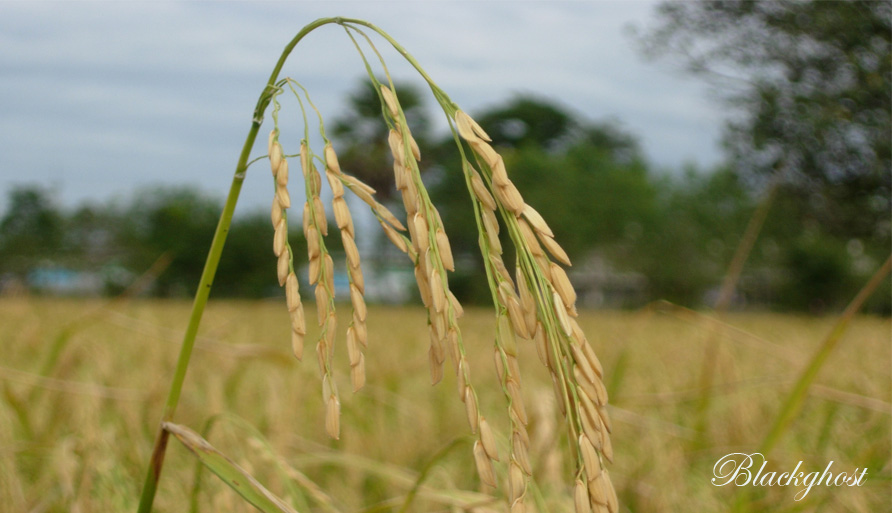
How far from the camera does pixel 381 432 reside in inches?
73.7

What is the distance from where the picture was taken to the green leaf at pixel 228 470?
0.62 m

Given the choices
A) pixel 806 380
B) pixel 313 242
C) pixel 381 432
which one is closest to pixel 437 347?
pixel 313 242

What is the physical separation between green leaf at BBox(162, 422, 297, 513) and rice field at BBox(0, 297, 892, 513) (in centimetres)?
21

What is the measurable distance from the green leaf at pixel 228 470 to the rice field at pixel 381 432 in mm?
208

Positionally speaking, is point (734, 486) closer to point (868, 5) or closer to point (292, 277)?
point (292, 277)

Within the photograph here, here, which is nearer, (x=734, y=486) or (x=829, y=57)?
(x=734, y=486)

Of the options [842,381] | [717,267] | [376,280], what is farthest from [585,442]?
[717,267]

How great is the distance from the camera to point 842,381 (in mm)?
2533

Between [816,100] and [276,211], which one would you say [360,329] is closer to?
[276,211]

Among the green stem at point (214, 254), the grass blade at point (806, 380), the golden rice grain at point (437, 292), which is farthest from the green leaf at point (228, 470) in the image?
the grass blade at point (806, 380)

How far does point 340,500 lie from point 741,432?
3.53ft

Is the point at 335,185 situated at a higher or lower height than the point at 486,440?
higher

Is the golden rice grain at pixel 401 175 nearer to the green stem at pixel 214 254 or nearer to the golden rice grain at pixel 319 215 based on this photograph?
the golden rice grain at pixel 319 215

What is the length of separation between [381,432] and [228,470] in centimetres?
126
